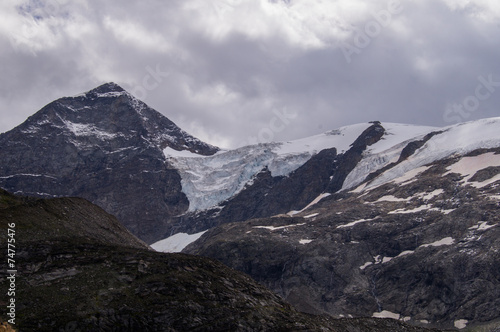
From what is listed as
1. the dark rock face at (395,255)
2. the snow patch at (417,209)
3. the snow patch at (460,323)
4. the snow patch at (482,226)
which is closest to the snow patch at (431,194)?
the dark rock face at (395,255)

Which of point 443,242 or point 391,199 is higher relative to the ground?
point 391,199

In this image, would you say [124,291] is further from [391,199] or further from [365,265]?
[391,199]

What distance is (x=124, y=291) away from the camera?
6009 cm

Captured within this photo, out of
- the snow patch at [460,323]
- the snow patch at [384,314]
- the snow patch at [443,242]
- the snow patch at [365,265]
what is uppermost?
the snow patch at [443,242]

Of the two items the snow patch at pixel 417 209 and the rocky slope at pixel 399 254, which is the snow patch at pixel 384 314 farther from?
the snow patch at pixel 417 209

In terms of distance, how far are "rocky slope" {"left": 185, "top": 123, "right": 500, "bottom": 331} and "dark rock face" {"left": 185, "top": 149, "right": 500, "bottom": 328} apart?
0.27m

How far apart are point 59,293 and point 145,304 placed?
322 inches

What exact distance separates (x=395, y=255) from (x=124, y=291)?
118 m

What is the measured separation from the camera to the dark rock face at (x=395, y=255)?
140 meters

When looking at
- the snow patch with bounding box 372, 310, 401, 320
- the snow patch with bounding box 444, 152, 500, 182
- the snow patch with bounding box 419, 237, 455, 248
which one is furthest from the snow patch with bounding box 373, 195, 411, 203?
the snow patch with bounding box 372, 310, 401, 320

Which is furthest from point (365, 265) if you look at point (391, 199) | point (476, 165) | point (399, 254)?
point (476, 165)

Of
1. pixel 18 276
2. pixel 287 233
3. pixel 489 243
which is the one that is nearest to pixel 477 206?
pixel 489 243

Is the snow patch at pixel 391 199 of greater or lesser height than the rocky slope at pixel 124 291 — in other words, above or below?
above

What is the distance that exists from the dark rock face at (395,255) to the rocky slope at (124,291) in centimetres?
7386
